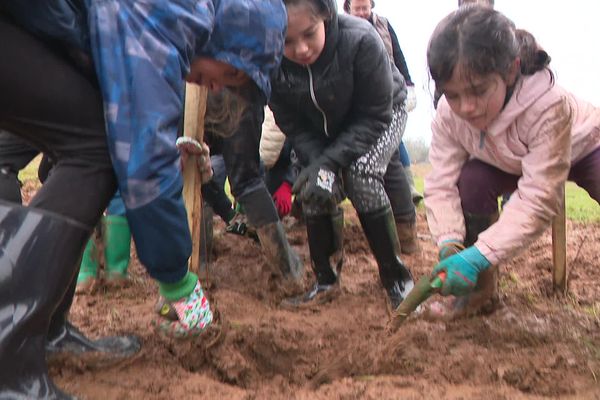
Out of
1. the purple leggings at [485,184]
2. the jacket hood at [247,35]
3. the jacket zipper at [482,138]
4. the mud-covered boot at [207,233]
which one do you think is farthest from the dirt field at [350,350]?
the jacket hood at [247,35]

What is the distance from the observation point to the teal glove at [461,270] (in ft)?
7.24

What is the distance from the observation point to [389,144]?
10.3ft

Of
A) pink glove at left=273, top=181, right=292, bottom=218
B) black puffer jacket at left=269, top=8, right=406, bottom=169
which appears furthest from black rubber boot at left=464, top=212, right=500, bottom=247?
pink glove at left=273, top=181, right=292, bottom=218

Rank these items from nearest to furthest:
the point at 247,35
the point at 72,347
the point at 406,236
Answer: the point at 247,35 < the point at 72,347 < the point at 406,236

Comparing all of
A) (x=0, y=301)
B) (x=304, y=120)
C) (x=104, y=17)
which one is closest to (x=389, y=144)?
(x=304, y=120)

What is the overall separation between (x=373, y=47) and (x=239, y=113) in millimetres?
638

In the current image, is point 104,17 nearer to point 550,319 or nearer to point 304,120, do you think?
point 304,120

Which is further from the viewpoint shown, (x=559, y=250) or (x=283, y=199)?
(x=283, y=199)

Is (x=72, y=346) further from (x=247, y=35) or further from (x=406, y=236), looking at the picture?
(x=406, y=236)

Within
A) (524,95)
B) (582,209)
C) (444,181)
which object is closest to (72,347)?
(444,181)

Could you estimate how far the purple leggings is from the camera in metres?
2.61

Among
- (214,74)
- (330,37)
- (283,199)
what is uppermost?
(214,74)

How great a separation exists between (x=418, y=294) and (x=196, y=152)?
98 cm

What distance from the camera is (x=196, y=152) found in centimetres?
258
